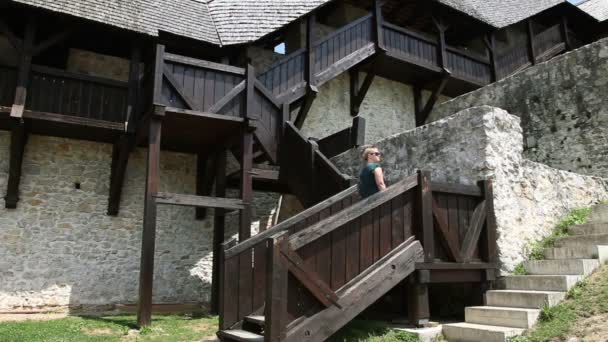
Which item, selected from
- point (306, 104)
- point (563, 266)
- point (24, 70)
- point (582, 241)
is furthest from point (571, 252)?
point (24, 70)

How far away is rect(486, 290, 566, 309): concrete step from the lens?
4.77 m

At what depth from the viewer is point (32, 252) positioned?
9359mm

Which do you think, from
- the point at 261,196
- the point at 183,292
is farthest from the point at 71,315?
the point at 261,196

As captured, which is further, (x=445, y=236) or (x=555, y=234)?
(x=555, y=234)

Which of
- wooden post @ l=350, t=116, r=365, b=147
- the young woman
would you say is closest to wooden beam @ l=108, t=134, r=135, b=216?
wooden post @ l=350, t=116, r=365, b=147

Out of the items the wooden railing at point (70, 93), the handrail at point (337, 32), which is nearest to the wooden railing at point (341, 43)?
the handrail at point (337, 32)

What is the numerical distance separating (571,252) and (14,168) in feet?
30.0

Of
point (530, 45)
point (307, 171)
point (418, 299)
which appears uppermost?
point (530, 45)

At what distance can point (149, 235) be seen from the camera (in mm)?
7898

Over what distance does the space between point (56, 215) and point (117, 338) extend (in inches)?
157

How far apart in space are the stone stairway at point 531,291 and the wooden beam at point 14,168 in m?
8.05

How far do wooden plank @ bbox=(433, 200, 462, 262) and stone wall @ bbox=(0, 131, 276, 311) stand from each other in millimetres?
6595

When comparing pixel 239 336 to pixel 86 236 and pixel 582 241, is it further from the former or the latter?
pixel 86 236

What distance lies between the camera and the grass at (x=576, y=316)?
4.23 m
